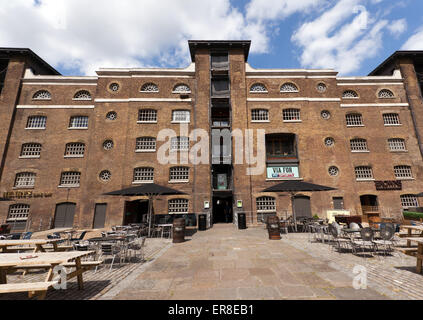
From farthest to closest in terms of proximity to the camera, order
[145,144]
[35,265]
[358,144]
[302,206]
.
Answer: [358,144] < [145,144] < [302,206] < [35,265]

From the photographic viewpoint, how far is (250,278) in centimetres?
485

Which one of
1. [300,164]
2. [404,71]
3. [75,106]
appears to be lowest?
[300,164]

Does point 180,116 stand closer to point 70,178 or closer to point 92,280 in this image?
point 70,178

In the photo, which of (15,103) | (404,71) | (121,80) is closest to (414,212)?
(404,71)

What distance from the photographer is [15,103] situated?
18422 millimetres

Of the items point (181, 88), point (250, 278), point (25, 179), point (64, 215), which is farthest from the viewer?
point (181, 88)

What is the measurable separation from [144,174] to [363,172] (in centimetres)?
2134

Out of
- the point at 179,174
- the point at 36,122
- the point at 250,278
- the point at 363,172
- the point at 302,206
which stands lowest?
the point at 250,278

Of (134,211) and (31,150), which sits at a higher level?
(31,150)

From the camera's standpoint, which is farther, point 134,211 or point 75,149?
point 75,149

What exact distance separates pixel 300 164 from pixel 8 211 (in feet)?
87.1

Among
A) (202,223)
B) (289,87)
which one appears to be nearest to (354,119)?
(289,87)

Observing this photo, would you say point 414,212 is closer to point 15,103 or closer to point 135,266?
point 135,266
